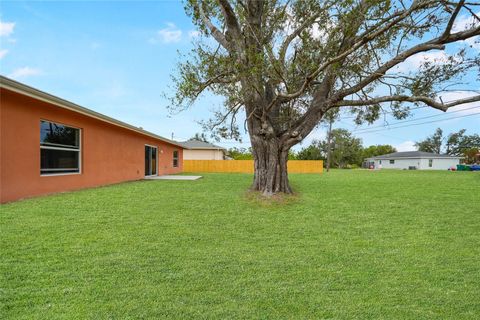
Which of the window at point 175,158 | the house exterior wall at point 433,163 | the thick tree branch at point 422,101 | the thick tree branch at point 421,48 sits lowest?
the house exterior wall at point 433,163

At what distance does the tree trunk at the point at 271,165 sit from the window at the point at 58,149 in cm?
526

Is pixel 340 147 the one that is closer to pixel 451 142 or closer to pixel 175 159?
pixel 451 142

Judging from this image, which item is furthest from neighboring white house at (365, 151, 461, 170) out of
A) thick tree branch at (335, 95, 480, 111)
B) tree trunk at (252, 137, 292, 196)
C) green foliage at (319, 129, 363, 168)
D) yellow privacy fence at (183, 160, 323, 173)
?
tree trunk at (252, 137, 292, 196)

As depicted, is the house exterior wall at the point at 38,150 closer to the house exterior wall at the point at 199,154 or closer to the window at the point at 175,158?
the window at the point at 175,158

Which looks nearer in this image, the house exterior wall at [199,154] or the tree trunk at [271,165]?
the tree trunk at [271,165]

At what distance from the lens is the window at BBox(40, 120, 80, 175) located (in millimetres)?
6859

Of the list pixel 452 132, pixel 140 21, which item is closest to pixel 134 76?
pixel 140 21

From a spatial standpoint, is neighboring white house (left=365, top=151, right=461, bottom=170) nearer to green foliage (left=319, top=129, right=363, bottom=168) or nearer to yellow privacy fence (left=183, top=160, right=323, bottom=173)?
green foliage (left=319, top=129, right=363, bottom=168)

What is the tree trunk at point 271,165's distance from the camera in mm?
7121

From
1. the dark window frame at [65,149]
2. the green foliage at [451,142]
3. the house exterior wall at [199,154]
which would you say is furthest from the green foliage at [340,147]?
the dark window frame at [65,149]

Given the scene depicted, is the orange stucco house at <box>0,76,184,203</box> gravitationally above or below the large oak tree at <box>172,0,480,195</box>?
below

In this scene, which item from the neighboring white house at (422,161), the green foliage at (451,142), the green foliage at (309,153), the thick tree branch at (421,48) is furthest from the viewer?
the green foliage at (451,142)

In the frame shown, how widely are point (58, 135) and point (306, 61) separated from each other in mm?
6636

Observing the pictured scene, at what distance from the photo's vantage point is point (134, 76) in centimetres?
1110
